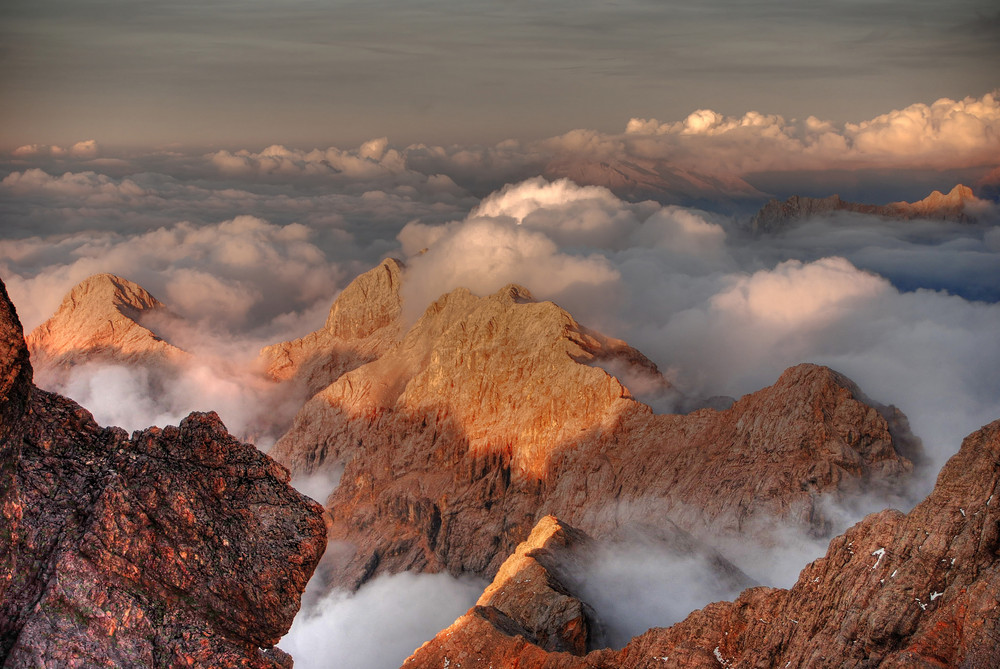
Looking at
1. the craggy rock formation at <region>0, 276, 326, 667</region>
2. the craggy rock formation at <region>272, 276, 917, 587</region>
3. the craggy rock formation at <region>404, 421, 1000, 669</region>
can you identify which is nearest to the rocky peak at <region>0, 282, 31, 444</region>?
the craggy rock formation at <region>0, 276, 326, 667</region>

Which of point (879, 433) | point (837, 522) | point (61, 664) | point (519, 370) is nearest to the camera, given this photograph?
point (61, 664)

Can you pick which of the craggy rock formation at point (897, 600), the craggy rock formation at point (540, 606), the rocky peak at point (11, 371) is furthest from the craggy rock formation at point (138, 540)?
the craggy rock formation at point (540, 606)

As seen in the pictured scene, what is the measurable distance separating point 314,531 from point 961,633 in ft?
74.0

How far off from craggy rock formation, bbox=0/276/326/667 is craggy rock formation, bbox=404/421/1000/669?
71.6 feet

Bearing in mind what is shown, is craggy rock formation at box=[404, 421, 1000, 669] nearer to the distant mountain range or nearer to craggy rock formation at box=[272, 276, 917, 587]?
the distant mountain range

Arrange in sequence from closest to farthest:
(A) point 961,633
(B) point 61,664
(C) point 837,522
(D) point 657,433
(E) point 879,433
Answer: (B) point 61,664 < (A) point 961,633 < (C) point 837,522 < (E) point 879,433 < (D) point 657,433

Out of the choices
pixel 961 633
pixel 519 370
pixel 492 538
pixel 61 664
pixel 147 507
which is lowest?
pixel 492 538

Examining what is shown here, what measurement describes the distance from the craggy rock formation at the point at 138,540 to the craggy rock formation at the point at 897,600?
A: 21.8 meters

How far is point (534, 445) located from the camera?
456 feet

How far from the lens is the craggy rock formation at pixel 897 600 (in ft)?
103

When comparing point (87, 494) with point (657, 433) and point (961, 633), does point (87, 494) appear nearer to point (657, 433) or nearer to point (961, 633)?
point (961, 633)

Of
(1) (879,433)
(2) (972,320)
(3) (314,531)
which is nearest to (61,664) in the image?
(3) (314,531)

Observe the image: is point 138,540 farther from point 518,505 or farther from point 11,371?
point 518,505

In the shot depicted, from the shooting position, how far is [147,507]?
87.6ft
